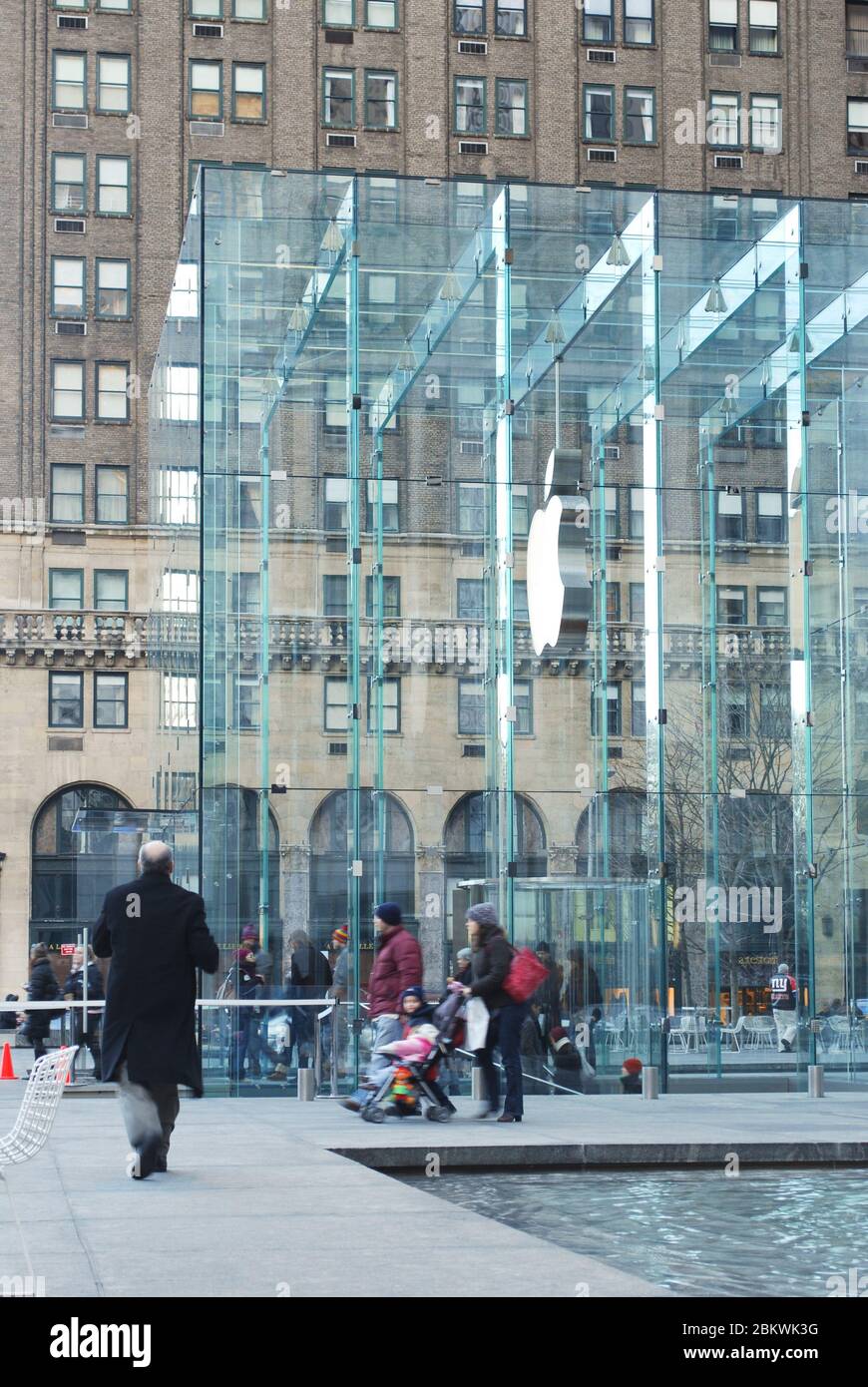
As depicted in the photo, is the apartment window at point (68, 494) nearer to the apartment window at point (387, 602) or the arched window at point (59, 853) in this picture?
the arched window at point (59, 853)

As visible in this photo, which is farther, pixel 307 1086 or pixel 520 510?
pixel 520 510

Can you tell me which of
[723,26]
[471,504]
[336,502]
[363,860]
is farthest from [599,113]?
[363,860]

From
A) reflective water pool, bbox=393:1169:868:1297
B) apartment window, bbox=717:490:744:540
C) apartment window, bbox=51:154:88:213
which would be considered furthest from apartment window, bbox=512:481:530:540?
apartment window, bbox=51:154:88:213

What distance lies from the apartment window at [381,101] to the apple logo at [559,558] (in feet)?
108

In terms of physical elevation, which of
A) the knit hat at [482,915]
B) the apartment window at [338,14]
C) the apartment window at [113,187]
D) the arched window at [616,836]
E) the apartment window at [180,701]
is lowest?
the knit hat at [482,915]

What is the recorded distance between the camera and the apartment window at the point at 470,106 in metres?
54.9

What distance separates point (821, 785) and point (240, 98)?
35.6 metres

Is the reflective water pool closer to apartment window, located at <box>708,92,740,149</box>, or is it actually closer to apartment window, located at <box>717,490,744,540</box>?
apartment window, located at <box>717,490,744,540</box>

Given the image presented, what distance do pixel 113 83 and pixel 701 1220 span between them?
156 ft

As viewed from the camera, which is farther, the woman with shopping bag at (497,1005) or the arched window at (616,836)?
the arched window at (616,836)

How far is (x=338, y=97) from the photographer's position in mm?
54469

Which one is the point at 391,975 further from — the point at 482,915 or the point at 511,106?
the point at 511,106

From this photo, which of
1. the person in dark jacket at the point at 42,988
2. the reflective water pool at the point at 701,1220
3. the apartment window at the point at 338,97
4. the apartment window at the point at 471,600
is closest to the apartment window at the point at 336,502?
the apartment window at the point at 471,600
